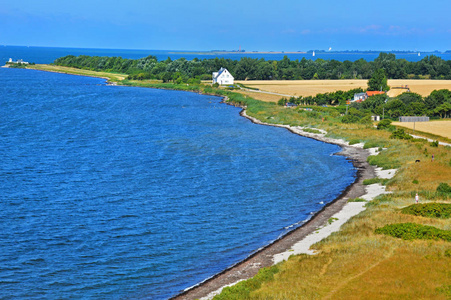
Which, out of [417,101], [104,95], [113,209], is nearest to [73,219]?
[113,209]

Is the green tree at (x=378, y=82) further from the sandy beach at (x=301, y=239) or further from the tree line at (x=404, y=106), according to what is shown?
the sandy beach at (x=301, y=239)

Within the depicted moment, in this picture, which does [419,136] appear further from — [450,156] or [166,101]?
[166,101]

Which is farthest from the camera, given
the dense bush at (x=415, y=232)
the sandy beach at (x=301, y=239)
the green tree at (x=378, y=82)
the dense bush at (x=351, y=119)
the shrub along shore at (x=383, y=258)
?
the green tree at (x=378, y=82)

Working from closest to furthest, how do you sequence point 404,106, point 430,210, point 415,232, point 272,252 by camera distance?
point 415,232, point 272,252, point 430,210, point 404,106

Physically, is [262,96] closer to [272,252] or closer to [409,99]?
[409,99]

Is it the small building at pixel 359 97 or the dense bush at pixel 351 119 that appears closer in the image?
the dense bush at pixel 351 119

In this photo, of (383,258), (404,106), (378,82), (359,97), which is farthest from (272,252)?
(378,82)

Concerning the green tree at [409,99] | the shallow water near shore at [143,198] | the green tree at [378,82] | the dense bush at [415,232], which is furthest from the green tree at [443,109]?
the dense bush at [415,232]
